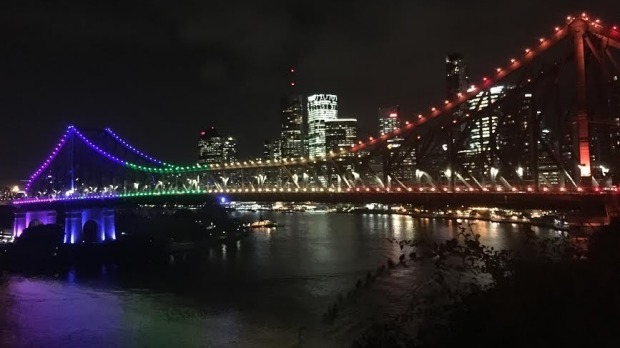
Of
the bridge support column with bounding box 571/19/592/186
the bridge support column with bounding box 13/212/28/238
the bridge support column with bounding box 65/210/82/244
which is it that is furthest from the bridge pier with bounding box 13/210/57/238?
the bridge support column with bounding box 571/19/592/186

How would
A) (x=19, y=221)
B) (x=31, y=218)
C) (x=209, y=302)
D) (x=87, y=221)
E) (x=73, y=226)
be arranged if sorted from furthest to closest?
(x=19, y=221), (x=31, y=218), (x=87, y=221), (x=73, y=226), (x=209, y=302)

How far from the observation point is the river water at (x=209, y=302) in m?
21.2

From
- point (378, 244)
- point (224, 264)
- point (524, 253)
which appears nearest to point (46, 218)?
point (224, 264)

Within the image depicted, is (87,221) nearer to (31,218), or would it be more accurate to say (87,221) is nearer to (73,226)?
(73,226)

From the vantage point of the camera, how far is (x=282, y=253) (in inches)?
1751

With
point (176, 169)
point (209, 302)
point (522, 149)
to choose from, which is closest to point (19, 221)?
point (176, 169)

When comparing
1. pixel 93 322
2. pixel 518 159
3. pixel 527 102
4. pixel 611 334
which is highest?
pixel 527 102

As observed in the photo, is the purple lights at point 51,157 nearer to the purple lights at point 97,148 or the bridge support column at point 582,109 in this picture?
the purple lights at point 97,148

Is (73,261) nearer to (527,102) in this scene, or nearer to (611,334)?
(527,102)

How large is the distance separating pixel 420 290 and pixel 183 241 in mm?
40013

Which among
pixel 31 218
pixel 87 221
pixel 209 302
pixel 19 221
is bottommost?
pixel 209 302

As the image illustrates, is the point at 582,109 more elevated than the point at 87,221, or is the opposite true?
the point at 582,109

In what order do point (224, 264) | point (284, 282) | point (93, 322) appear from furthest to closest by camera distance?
point (224, 264), point (284, 282), point (93, 322)

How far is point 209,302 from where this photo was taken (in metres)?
27.4
